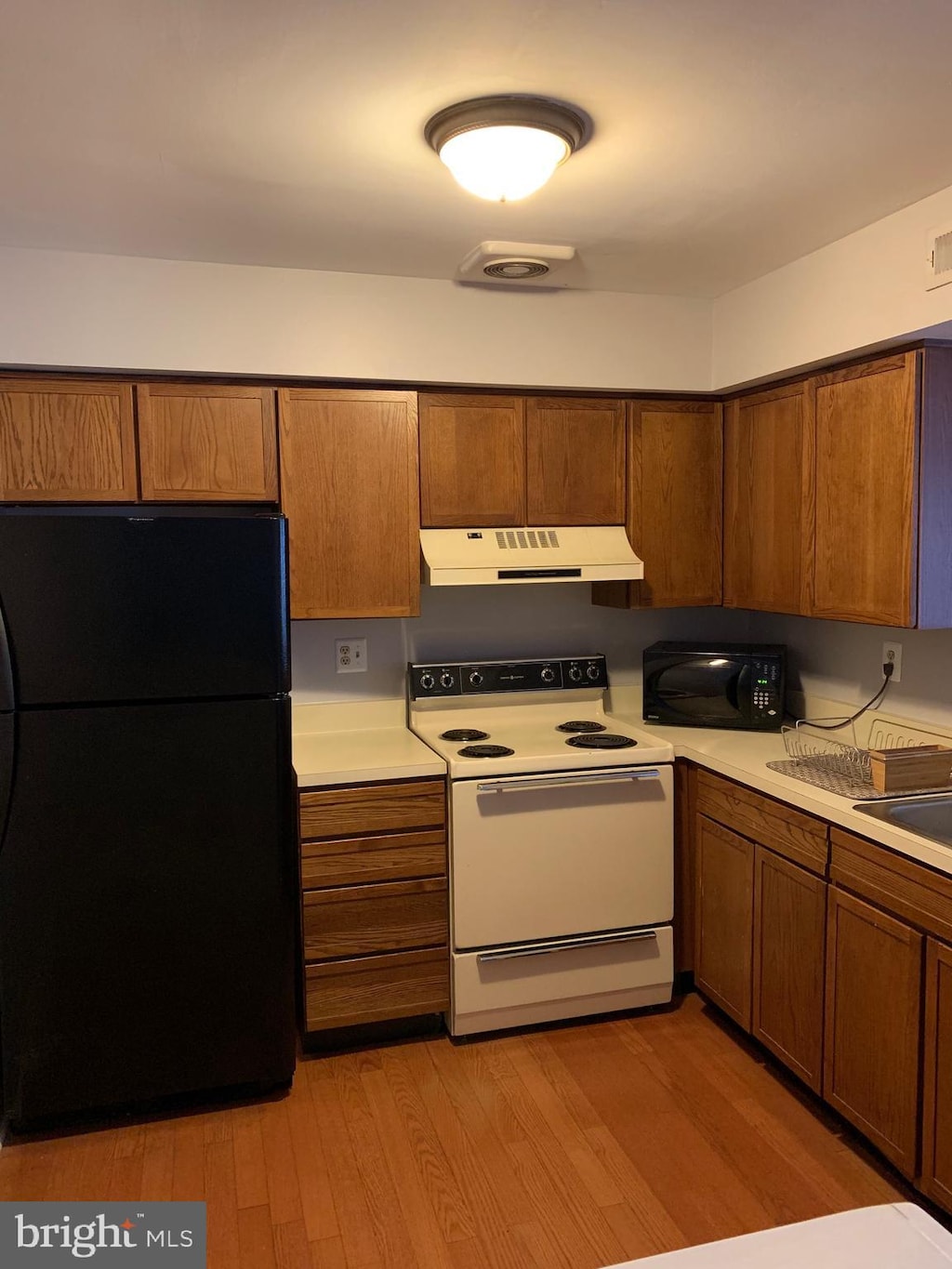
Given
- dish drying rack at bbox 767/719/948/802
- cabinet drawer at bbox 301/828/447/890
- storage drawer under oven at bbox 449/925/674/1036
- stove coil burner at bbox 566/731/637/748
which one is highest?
stove coil burner at bbox 566/731/637/748

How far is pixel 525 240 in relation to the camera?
265 cm

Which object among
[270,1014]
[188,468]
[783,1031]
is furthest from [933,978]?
[188,468]

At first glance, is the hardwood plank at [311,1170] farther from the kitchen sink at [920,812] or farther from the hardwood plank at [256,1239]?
the kitchen sink at [920,812]

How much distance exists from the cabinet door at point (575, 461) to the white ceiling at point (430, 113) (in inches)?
23.5

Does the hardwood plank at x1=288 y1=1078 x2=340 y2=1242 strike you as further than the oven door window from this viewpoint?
No

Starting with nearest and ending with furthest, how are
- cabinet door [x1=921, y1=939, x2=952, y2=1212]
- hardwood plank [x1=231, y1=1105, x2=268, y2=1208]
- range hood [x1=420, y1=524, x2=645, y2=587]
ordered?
cabinet door [x1=921, y1=939, x2=952, y2=1212] < hardwood plank [x1=231, y1=1105, x2=268, y2=1208] < range hood [x1=420, y1=524, x2=645, y2=587]

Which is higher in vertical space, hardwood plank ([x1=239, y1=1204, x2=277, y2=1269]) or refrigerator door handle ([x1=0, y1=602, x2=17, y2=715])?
refrigerator door handle ([x1=0, y1=602, x2=17, y2=715])

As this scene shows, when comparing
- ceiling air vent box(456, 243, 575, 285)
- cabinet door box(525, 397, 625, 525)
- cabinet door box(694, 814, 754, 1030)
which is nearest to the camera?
ceiling air vent box(456, 243, 575, 285)

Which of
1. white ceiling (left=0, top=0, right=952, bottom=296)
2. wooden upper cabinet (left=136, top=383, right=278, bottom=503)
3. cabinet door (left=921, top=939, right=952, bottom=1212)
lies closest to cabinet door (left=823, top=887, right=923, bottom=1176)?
cabinet door (left=921, top=939, right=952, bottom=1212)

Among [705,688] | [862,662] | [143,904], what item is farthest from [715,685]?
[143,904]

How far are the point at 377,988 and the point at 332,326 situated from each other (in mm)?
2021

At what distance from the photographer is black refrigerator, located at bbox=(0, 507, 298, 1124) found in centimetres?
233

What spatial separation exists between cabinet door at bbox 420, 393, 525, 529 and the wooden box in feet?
4.47

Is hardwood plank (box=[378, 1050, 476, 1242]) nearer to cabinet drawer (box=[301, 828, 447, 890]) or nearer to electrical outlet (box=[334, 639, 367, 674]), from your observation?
cabinet drawer (box=[301, 828, 447, 890])
